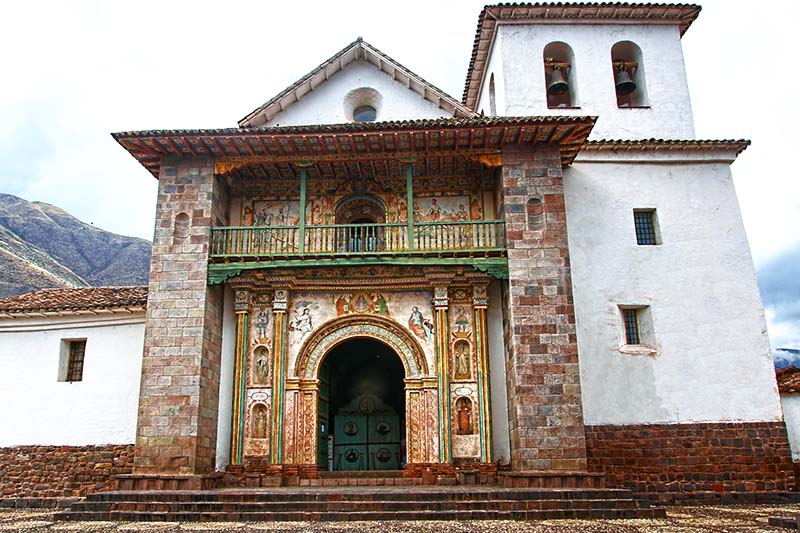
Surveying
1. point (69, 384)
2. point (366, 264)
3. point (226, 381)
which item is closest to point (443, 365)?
point (366, 264)

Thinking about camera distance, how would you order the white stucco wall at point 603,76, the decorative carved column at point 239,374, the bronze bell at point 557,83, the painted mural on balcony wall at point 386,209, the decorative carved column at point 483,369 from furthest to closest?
the bronze bell at point 557,83 → the white stucco wall at point 603,76 → the painted mural on balcony wall at point 386,209 → the decorative carved column at point 239,374 → the decorative carved column at point 483,369

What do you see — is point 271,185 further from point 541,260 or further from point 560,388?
point 560,388

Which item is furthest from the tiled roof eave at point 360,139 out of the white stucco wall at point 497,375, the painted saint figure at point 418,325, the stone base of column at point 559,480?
the stone base of column at point 559,480

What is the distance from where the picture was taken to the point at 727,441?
42.0 ft

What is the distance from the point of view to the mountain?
5109cm

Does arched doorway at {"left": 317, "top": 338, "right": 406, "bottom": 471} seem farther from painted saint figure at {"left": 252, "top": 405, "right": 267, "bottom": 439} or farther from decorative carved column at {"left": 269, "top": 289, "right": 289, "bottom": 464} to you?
painted saint figure at {"left": 252, "top": 405, "right": 267, "bottom": 439}

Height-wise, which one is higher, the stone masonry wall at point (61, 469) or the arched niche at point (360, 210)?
the arched niche at point (360, 210)

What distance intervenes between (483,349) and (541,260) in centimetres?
207

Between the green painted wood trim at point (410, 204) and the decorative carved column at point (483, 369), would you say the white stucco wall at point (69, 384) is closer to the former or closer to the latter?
the green painted wood trim at point (410, 204)

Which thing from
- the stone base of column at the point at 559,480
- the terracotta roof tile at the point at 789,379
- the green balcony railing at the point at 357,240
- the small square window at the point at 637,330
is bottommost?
the stone base of column at the point at 559,480

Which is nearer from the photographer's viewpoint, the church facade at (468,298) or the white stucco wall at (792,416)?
the church facade at (468,298)

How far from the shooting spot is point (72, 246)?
57.2 m

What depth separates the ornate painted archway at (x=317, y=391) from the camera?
42.3 feet

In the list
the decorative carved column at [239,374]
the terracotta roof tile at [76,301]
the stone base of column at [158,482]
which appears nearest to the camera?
the stone base of column at [158,482]
